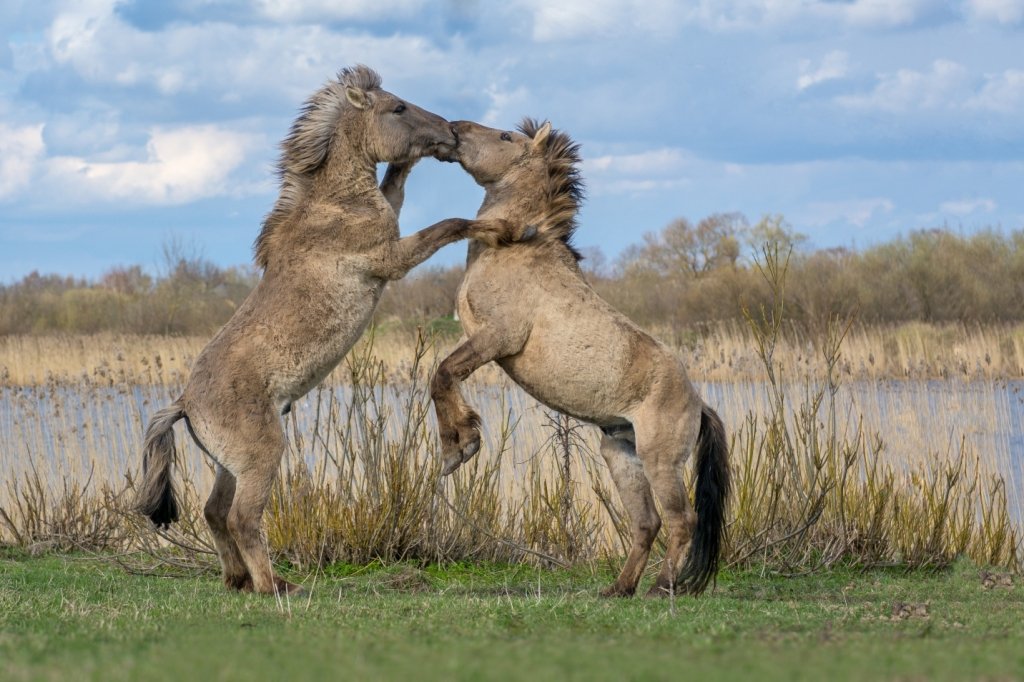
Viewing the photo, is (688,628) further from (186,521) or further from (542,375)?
Result: (186,521)

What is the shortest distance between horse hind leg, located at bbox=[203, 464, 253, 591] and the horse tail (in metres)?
0.27

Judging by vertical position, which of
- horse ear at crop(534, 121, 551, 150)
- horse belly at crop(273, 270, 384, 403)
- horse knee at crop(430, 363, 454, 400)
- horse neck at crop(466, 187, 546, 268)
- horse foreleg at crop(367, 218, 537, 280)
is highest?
horse ear at crop(534, 121, 551, 150)

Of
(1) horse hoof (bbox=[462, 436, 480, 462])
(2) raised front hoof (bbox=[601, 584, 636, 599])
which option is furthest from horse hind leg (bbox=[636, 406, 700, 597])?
(1) horse hoof (bbox=[462, 436, 480, 462])

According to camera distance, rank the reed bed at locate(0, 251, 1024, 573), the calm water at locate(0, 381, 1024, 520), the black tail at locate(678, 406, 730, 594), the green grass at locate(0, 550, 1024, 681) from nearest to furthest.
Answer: the green grass at locate(0, 550, 1024, 681)
the black tail at locate(678, 406, 730, 594)
the reed bed at locate(0, 251, 1024, 573)
the calm water at locate(0, 381, 1024, 520)

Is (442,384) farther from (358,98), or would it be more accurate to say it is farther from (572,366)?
(358,98)

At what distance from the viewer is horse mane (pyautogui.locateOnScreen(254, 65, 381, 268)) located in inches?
318

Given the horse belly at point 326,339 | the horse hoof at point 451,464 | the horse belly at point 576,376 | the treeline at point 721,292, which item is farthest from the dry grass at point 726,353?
the horse hoof at point 451,464

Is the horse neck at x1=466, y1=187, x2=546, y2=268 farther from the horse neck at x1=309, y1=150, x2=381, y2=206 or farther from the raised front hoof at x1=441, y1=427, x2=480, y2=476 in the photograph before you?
the raised front hoof at x1=441, y1=427, x2=480, y2=476

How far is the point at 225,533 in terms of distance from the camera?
7797 mm

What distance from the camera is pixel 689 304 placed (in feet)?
107

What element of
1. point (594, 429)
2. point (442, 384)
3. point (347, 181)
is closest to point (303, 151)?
point (347, 181)

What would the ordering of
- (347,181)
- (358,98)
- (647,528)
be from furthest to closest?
(358,98) → (347,181) → (647,528)

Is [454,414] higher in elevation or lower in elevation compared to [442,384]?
lower

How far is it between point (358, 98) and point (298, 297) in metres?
1.61
